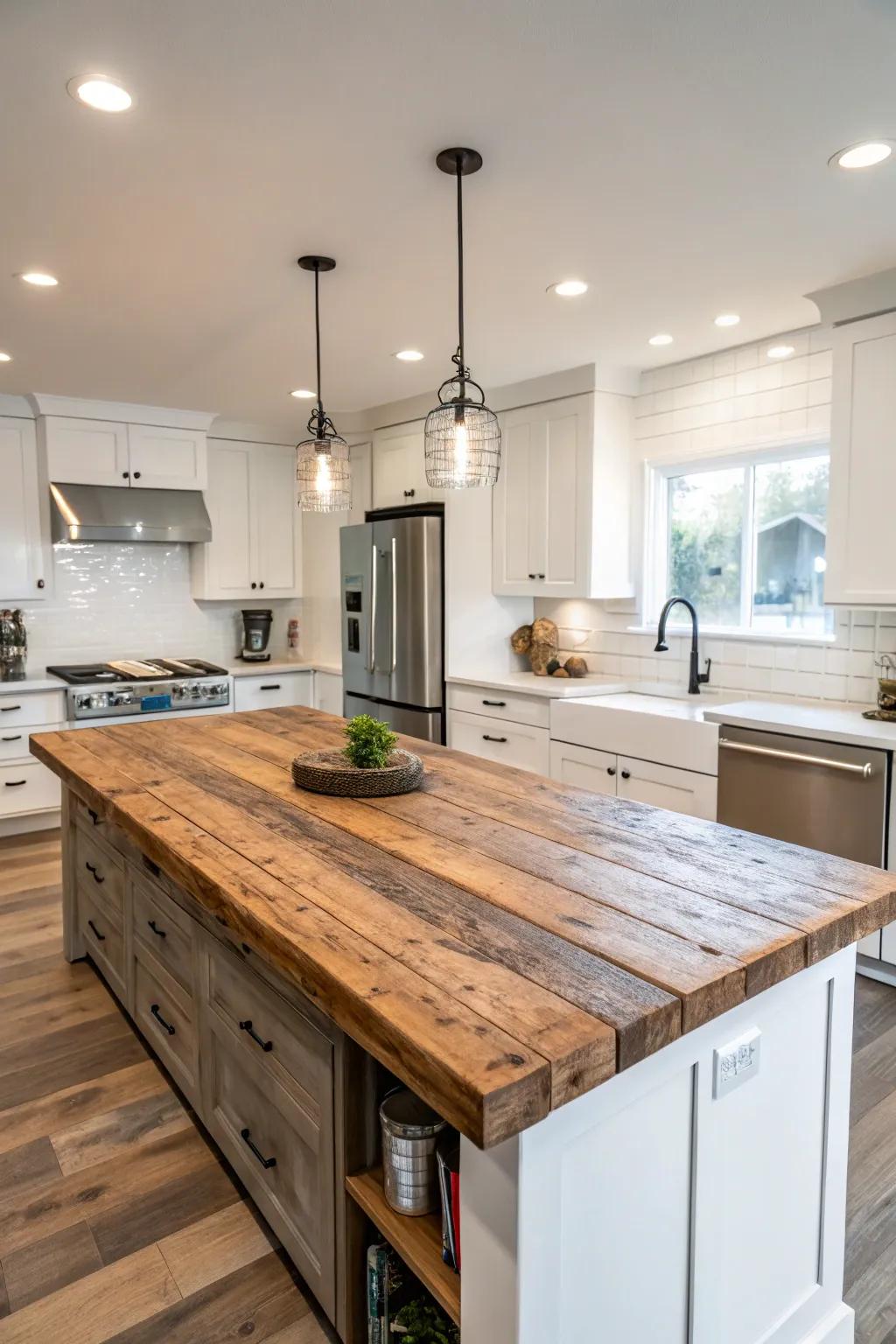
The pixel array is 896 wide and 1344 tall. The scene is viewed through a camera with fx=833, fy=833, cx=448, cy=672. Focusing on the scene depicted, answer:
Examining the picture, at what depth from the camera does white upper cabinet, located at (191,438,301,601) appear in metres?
5.44

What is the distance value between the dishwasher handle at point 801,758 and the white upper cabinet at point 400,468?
234 centimetres

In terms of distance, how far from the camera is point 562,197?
7.34 feet

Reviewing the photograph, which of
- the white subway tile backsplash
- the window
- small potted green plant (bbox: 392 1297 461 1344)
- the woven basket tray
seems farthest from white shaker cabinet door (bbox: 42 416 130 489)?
small potted green plant (bbox: 392 1297 461 1344)

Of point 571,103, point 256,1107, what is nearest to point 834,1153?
point 256,1107

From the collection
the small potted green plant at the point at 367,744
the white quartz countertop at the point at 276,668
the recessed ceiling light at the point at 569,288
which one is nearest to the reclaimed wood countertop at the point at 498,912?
the small potted green plant at the point at 367,744

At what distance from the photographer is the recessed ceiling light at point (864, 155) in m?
1.97

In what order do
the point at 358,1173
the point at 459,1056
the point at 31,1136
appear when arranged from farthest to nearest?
the point at 31,1136
the point at 358,1173
the point at 459,1056

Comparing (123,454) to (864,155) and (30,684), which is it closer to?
(30,684)

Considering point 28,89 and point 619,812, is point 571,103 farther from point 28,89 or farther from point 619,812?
point 619,812

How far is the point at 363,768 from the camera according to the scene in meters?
2.18

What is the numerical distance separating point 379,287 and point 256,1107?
2550 mm

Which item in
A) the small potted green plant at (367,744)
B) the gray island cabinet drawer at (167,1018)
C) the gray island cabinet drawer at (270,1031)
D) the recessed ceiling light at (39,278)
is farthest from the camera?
the recessed ceiling light at (39,278)

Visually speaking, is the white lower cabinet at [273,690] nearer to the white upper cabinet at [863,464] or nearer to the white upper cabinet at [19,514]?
the white upper cabinet at [19,514]

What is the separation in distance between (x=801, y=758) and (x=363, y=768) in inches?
66.4
